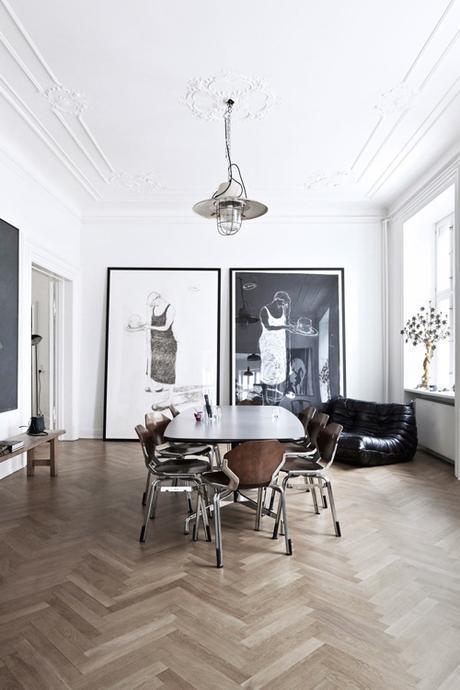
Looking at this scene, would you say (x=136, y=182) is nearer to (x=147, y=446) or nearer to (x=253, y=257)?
(x=253, y=257)

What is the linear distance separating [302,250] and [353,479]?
3.67 metres

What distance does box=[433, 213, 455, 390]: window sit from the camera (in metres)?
6.26

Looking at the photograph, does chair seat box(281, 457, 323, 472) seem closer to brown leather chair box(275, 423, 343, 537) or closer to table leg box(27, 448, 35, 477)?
brown leather chair box(275, 423, 343, 537)

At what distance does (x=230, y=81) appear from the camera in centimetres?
389

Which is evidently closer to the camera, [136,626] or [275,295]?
[136,626]

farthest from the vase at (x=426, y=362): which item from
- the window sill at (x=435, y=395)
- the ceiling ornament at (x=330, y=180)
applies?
the ceiling ornament at (x=330, y=180)

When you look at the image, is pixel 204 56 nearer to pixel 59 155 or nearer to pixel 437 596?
pixel 59 155

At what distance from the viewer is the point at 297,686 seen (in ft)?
6.07

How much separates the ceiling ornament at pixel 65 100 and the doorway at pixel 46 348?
2820mm

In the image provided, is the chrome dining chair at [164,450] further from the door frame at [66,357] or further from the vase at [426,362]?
the vase at [426,362]

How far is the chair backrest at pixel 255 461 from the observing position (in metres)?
3.00

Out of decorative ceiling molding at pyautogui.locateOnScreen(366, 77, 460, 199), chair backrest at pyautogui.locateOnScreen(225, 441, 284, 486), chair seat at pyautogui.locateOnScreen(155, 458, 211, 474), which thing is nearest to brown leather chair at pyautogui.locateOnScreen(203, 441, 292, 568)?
chair backrest at pyautogui.locateOnScreen(225, 441, 284, 486)

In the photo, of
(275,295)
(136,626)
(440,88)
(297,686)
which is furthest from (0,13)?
(275,295)

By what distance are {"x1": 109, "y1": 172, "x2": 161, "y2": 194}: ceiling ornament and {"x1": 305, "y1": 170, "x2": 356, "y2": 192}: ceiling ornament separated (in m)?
2.02
